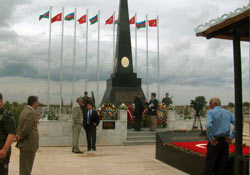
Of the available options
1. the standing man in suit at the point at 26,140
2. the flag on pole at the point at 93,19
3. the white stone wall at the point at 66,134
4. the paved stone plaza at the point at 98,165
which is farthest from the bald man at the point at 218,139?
the flag on pole at the point at 93,19

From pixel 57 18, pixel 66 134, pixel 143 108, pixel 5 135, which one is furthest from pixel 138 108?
pixel 57 18

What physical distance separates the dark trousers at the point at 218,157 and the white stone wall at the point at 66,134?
6.48 metres

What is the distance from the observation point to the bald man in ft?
13.2

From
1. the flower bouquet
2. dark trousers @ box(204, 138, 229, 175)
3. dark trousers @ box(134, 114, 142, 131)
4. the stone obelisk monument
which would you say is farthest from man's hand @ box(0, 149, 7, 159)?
the stone obelisk monument

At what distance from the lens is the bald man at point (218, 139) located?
159 inches

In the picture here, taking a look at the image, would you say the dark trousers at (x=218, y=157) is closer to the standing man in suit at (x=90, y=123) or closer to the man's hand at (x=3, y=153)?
the man's hand at (x=3, y=153)

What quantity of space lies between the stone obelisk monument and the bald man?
10294mm

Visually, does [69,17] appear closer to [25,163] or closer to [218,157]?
[25,163]

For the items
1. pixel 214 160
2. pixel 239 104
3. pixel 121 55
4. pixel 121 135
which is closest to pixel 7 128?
pixel 214 160

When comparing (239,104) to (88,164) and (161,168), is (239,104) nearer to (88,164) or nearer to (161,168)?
(161,168)

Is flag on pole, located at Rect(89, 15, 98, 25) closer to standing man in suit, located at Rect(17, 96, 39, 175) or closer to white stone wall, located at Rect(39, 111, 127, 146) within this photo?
Result: white stone wall, located at Rect(39, 111, 127, 146)

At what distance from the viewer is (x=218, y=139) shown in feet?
13.3

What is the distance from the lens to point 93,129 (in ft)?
28.7

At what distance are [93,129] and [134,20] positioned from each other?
11213mm
